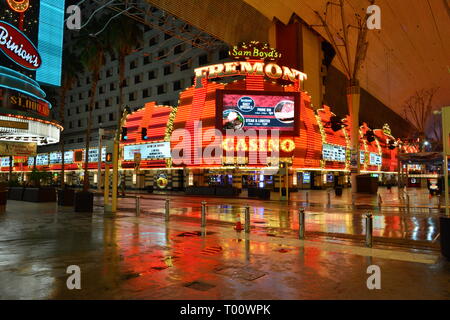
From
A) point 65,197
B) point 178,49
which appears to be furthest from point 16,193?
point 178,49

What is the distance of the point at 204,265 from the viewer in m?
8.00

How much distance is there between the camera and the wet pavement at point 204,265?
20.1 feet

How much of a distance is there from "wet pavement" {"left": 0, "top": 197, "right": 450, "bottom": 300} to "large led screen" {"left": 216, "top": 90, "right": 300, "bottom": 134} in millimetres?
26477

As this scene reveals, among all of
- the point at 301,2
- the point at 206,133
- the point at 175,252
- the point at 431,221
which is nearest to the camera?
the point at 175,252

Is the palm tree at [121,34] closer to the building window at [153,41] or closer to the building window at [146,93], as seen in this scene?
the building window at [146,93]

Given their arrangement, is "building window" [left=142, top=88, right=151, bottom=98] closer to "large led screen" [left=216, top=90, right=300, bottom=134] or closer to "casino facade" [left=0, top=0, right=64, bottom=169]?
"large led screen" [left=216, top=90, right=300, bottom=134]

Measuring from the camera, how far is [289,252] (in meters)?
9.53

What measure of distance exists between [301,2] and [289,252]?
4643 cm

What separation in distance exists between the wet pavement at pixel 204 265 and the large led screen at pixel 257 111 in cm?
2648

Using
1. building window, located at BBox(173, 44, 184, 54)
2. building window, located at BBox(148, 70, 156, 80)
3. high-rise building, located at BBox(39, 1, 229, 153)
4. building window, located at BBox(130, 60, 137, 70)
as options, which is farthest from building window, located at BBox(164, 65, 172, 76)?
building window, located at BBox(130, 60, 137, 70)

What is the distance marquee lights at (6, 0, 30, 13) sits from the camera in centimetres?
2246

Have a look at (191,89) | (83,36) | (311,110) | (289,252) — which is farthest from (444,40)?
(289,252)

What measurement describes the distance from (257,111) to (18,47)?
24386 mm
